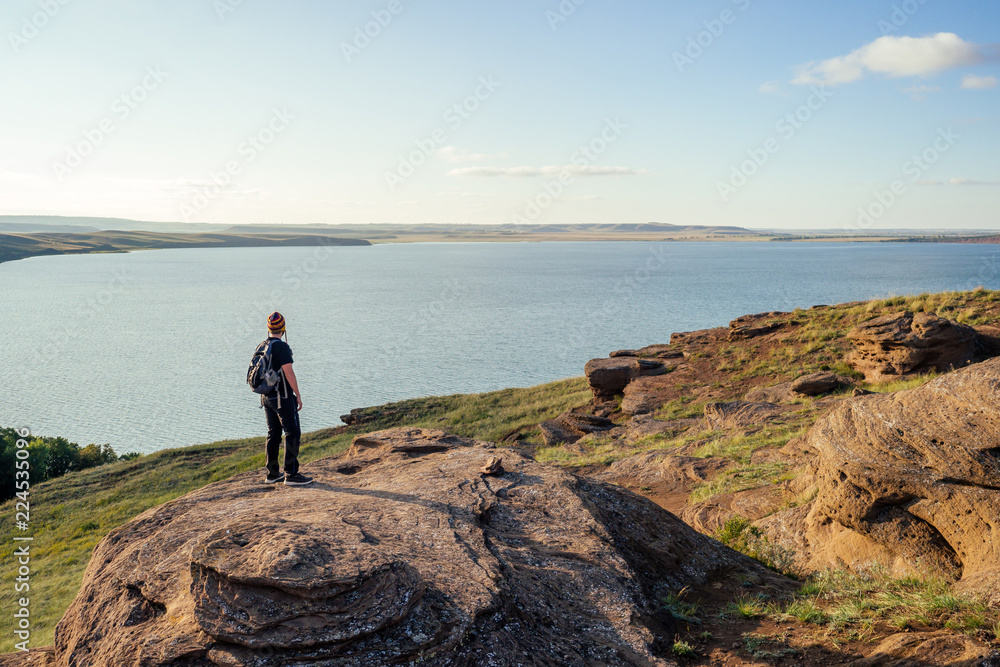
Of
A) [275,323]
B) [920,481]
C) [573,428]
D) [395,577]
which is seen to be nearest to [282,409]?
[275,323]

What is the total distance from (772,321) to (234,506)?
32.2 meters

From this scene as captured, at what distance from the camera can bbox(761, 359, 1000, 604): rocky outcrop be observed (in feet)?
24.1

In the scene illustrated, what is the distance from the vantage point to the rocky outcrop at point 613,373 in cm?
2991

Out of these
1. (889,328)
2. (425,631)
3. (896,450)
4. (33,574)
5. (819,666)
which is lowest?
(33,574)

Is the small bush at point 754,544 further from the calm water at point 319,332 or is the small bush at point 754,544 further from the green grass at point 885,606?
the calm water at point 319,332

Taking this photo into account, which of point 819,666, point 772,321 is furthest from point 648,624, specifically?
point 772,321

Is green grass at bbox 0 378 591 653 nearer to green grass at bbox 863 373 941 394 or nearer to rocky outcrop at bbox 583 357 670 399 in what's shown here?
rocky outcrop at bbox 583 357 670 399

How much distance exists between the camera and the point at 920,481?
25.8ft

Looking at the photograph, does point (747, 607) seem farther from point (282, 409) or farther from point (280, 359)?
point (280, 359)

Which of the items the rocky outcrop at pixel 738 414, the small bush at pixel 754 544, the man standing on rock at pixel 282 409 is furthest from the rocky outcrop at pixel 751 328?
the man standing on rock at pixel 282 409

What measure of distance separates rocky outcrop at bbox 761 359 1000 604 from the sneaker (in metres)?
8.12

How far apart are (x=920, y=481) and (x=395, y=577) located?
6.94 metres

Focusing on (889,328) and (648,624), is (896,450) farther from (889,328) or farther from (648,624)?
(889,328)

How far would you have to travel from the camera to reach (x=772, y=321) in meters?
33.7
